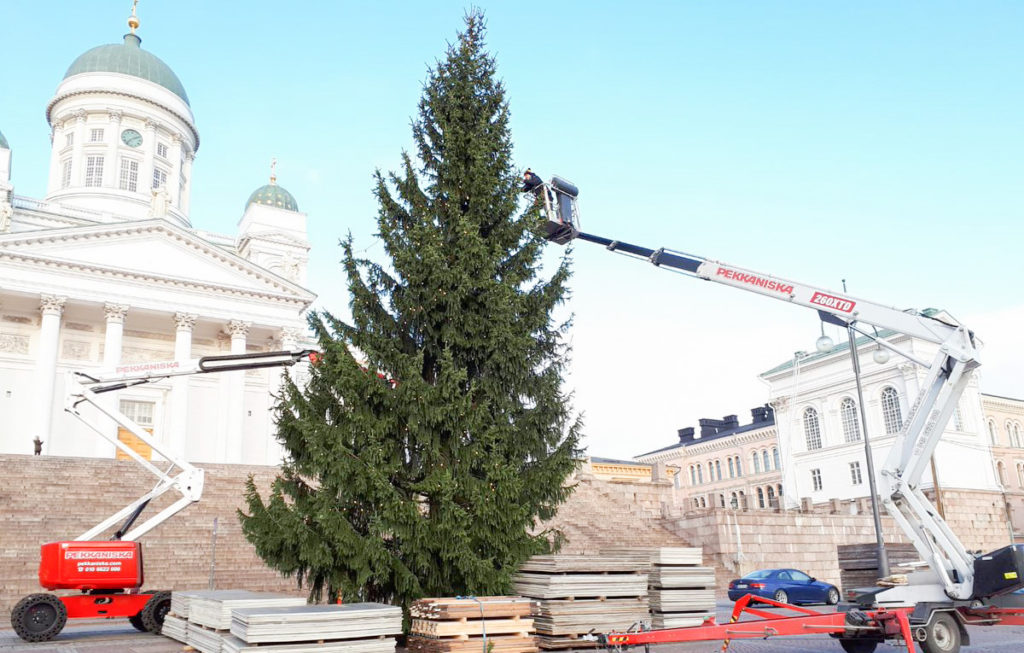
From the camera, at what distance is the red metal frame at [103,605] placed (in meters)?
14.6

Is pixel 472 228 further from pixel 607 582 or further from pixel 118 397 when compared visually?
pixel 118 397

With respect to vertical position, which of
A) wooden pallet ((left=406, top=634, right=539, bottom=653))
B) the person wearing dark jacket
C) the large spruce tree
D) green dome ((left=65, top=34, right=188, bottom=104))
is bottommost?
wooden pallet ((left=406, top=634, right=539, bottom=653))

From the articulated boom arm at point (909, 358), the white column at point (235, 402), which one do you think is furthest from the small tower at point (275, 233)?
the articulated boom arm at point (909, 358)

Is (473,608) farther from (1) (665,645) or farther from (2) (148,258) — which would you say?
(2) (148,258)

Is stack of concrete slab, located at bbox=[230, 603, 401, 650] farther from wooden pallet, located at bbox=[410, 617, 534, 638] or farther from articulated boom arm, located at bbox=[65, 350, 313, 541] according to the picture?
articulated boom arm, located at bbox=[65, 350, 313, 541]

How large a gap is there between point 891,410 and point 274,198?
156ft

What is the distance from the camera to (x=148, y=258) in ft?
139

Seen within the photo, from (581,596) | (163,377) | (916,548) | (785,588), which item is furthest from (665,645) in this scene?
(785,588)

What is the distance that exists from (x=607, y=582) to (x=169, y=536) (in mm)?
16841

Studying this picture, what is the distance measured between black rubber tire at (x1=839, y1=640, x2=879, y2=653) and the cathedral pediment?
38.4 meters

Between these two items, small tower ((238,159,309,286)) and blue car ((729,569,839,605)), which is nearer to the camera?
blue car ((729,569,839,605))

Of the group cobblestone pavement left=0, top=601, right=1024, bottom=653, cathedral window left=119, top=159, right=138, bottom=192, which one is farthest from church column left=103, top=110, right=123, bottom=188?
cobblestone pavement left=0, top=601, right=1024, bottom=653

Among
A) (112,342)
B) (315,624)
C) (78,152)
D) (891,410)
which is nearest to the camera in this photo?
(315,624)

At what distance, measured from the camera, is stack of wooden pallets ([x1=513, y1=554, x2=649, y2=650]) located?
11203mm
